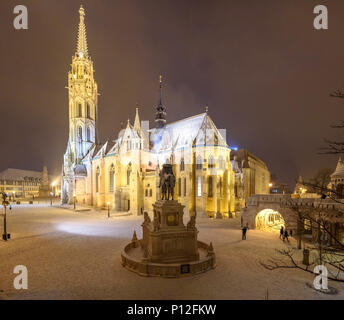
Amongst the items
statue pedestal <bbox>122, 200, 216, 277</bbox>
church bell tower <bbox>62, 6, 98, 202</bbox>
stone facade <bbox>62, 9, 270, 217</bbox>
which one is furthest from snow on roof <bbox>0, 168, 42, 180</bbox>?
statue pedestal <bbox>122, 200, 216, 277</bbox>

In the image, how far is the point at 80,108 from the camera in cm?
5294

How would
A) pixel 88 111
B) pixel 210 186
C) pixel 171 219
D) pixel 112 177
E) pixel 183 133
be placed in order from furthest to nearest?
pixel 88 111
pixel 112 177
pixel 183 133
pixel 210 186
pixel 171 219

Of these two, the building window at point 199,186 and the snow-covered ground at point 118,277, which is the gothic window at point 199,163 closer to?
the building window at point 199,186

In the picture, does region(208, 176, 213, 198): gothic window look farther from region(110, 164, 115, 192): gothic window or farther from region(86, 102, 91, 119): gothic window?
region(86, 102, 91, 119): gothic window

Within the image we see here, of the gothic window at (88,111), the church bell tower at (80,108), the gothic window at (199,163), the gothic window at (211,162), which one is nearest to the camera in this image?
the gothic window at (211,162)

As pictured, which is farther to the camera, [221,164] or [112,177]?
[112,177]

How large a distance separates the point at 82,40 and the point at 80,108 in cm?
1989

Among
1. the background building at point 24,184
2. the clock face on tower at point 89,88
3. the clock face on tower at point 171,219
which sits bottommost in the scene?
the background building at point 24,184

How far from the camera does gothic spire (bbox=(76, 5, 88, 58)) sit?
5397 cm

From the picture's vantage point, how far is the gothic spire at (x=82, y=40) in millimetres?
53969

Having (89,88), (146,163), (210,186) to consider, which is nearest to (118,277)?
(210,186)

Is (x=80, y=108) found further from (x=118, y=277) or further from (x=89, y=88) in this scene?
(x=118, y=277)

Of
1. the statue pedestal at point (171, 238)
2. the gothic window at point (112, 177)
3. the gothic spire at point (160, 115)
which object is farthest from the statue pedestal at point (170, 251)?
the gothic spire at point (160, 115)
